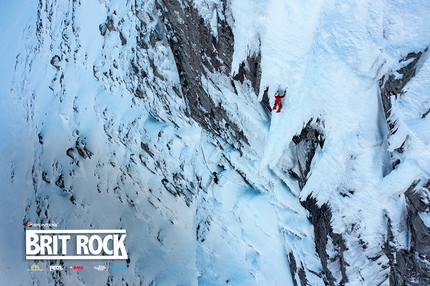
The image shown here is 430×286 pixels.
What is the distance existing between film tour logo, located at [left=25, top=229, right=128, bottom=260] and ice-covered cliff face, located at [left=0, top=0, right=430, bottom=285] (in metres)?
0.67

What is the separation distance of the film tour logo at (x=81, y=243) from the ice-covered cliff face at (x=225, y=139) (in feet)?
2.20

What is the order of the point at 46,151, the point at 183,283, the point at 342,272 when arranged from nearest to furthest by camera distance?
the point at 342,272, the point at 183,283, the point at 46,151

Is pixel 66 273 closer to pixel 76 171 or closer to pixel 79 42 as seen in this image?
pixel 76 171

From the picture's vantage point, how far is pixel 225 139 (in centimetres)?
1079

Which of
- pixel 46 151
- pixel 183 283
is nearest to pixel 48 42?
pixel 46 151

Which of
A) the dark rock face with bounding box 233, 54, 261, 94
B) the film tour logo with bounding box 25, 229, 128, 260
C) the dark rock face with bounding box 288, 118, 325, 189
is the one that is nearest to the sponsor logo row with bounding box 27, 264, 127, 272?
the film tour logo with bounding box 25, 229, 128, 260

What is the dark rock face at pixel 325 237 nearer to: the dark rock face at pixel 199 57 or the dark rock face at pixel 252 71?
the dark rock face at pixel 199 57

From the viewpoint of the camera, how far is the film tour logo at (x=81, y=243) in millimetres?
14922

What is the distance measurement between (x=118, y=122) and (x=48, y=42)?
9756mm

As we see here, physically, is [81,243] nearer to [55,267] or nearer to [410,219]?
[55,267]

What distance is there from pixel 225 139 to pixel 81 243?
10.2 metres

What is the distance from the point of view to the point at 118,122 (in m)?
15.1

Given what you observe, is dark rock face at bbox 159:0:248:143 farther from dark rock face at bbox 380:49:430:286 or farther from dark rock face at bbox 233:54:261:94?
dark rock face at bbox 380:49:430:286

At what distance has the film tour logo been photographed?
14.9m
